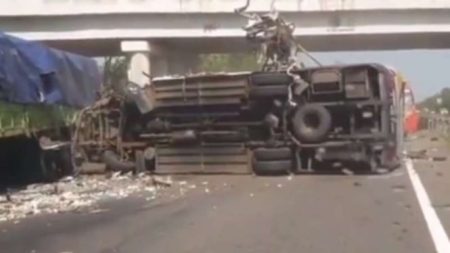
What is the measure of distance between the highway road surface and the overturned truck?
2.15 metres

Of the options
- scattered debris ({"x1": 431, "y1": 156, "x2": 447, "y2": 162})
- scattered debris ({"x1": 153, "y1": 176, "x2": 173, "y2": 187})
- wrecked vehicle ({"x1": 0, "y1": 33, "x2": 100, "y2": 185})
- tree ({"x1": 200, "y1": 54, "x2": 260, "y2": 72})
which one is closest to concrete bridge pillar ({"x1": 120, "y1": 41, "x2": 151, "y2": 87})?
scattered debris ({"x1": 431, "y1": 156, "x2": 447, "y2": 162})

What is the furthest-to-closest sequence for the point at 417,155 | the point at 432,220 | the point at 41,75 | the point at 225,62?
1. the point at 225,62
2. the point at 417,155
3. the point at 41,75
4. the point at 432,220

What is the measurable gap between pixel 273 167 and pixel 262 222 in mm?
9220

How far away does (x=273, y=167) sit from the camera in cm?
2447

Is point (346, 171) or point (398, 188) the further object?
point (346, 171)

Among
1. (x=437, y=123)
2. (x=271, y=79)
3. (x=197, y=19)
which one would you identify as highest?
(x=197, y=19)

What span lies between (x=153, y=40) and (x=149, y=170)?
2533 cm

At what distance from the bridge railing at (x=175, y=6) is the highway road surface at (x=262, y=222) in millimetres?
27001

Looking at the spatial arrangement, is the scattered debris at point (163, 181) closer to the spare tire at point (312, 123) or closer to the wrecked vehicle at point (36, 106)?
the wrecked vehicle at point (36, 106)

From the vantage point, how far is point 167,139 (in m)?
25.5

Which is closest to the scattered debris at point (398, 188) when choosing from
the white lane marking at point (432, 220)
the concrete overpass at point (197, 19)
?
the white lane marking at point (432, 220)

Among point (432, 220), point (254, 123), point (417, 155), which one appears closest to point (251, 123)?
point (254, 123)

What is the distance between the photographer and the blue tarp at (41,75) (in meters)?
21.1

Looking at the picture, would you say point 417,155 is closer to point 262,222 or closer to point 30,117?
point 30,117
